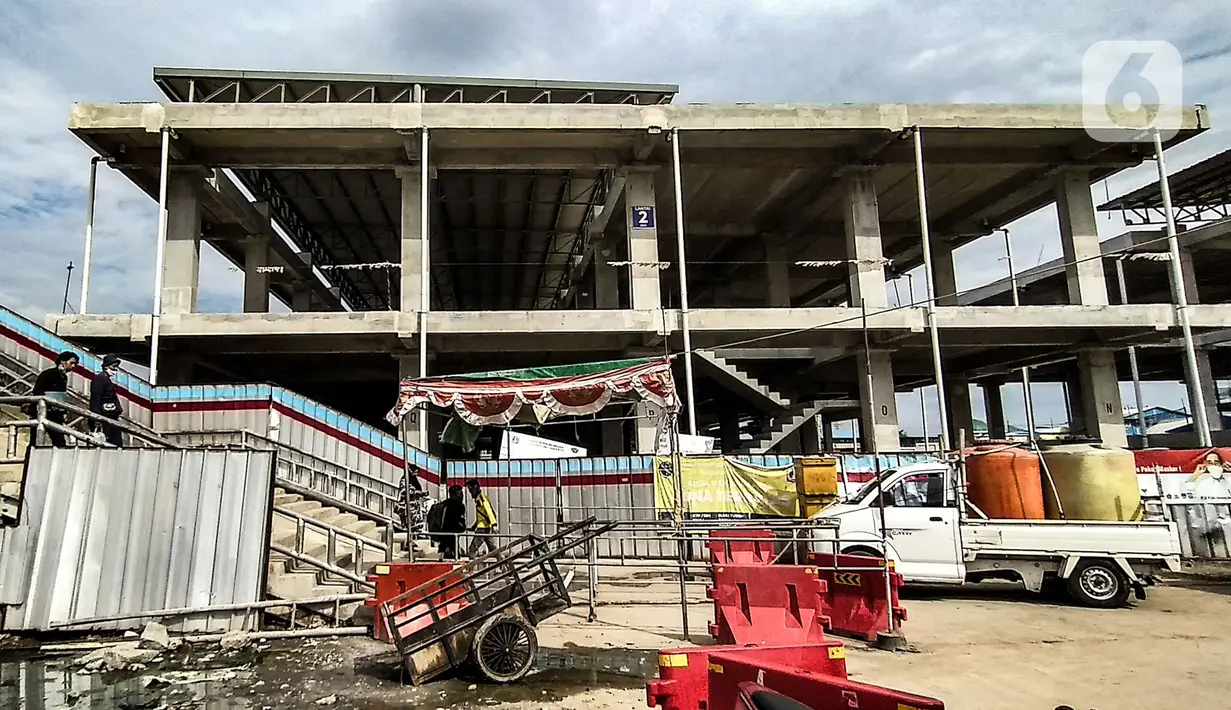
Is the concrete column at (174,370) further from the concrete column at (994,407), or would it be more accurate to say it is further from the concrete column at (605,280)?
the concrete column at (994,407)

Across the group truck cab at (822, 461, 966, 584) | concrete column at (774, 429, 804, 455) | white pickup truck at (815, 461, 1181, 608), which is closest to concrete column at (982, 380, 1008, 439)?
concrete column at (774, 429, 804, 455)

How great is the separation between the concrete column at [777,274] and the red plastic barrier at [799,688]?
21.4 m

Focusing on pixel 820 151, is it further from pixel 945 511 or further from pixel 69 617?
pixel 69 617

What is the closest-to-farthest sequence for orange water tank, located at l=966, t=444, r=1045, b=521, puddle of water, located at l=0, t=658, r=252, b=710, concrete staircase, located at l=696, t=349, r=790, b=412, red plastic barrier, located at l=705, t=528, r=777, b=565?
1. puddle of water, located at l=0, t=658, r=252, b=710
2. red plastic barrier, located at l=705, t=528, r=777, b=565
3. orange water tank, located at l=966, t=444, r=1045, b=521
4. concrete staircase, located at l=696, t=349, r=790, b=412

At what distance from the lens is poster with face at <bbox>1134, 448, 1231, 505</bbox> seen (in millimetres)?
14266

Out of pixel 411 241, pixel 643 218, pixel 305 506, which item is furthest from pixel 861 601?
pixel 411 241

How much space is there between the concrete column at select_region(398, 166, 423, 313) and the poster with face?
635 inches

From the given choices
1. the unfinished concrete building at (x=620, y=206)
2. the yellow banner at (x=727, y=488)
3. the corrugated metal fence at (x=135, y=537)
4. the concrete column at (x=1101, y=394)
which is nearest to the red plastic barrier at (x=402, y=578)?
the corrugated metal fence at (x=135, y=537)

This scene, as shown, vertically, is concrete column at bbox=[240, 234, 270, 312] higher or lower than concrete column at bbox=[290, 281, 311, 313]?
lower

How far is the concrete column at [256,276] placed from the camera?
23609 millimetres

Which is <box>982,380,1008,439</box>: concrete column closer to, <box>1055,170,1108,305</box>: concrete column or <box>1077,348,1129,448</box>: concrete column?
<box>1077,348,1129,448</box>: concrete column

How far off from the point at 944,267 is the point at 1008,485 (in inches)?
729

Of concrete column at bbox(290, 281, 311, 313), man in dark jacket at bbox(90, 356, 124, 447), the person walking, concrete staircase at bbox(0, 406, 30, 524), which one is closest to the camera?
concrete staircase at bbox(0, 406, 30, 524)

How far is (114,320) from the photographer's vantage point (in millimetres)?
17531
